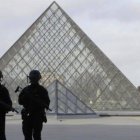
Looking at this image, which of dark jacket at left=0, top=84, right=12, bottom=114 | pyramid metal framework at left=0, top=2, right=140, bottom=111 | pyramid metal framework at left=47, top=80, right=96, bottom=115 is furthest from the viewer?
pyramid metal framework at left=0, top=2, right=140, bottom=111

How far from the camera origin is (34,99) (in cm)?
885

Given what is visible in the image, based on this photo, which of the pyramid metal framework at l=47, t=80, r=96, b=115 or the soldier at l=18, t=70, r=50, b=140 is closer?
the soldier at l=18, t=70, r=50, b=140

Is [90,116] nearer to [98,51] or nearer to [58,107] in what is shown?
[58,107]

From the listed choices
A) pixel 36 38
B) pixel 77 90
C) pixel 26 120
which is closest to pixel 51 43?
pixel 36 38

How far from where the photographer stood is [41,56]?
2003 inches

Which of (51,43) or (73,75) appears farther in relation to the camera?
(51,43)

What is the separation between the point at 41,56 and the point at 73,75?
375 centimetres

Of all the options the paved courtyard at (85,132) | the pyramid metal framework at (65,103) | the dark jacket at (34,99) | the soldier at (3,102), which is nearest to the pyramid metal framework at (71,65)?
the pyramid metal framework at (65,103)

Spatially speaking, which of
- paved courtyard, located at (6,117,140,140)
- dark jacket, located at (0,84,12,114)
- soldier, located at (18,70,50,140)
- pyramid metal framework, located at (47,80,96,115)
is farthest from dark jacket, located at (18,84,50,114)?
pyramid metal framework, located at (47,80,96,115)

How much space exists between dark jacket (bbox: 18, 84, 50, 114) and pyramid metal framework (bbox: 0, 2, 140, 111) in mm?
38315

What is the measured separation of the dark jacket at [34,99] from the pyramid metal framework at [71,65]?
1508 inches

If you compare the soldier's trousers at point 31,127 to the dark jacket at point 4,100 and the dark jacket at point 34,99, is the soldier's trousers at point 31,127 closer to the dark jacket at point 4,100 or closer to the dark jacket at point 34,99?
the dark jacket at point 34,99

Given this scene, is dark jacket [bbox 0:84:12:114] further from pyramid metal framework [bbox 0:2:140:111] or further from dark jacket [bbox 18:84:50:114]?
pyramid metal framework [bbox 0:2:140:111]

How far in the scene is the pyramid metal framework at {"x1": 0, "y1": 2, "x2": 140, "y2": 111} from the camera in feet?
159
